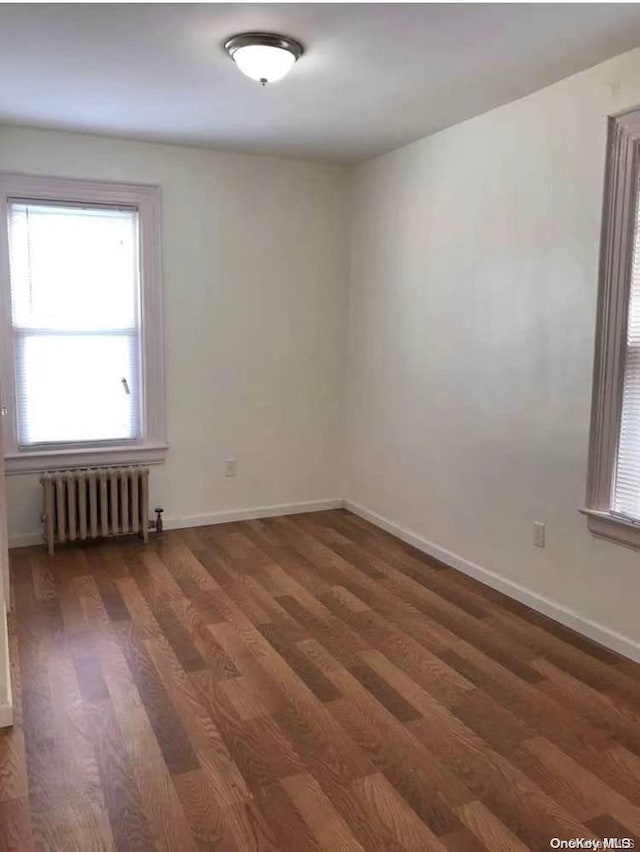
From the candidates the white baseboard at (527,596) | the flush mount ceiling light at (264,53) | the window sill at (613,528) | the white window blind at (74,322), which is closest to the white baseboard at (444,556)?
the white baseboard at (527,596)

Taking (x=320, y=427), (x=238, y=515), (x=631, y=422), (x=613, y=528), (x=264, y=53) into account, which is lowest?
(x=238, y=515)

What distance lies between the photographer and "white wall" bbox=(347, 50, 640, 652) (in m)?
3.12

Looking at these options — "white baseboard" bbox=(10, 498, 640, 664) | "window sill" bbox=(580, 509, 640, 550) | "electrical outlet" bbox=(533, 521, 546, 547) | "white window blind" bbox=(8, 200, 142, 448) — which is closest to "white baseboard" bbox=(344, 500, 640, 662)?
"white baseboard" bbox=(10, 498, 640, 664)

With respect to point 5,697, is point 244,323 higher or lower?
higher

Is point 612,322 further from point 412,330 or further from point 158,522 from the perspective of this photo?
point 158,522

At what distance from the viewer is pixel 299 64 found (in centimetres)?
293

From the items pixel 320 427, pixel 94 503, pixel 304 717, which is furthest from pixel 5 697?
pixel 320 427

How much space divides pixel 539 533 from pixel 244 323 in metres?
2.44

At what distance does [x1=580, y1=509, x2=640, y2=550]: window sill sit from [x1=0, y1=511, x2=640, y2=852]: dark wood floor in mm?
501

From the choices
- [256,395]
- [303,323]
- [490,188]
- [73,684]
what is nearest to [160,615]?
[73,684]

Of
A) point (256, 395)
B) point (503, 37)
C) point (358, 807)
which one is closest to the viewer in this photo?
point (358, 807)

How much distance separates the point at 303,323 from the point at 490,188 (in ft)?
5.78

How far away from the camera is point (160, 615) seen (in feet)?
11.1

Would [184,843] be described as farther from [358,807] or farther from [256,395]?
[256,395]
